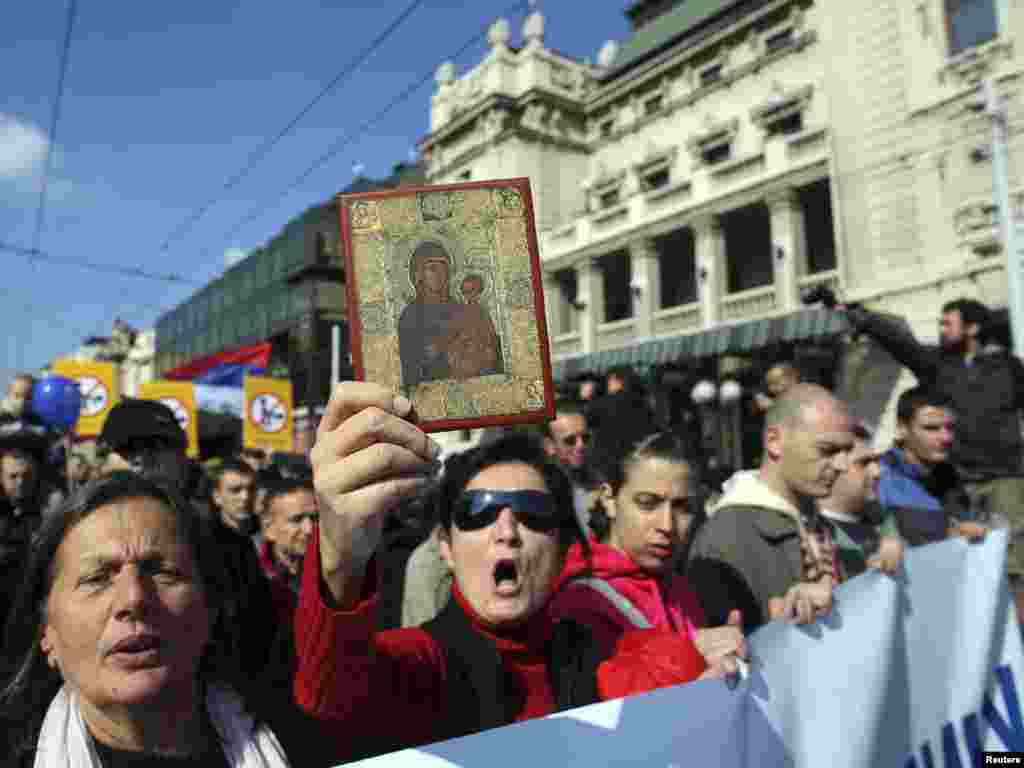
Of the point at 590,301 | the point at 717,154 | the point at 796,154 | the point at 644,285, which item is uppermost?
the point at 717,154

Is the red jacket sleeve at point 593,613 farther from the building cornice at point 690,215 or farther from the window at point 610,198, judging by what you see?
the window at point 610,198

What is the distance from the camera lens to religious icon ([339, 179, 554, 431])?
1313mm

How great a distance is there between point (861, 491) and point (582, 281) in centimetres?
1872

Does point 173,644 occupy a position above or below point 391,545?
above

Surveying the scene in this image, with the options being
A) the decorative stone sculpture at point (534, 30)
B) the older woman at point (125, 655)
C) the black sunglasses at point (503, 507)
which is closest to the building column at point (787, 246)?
the decorative stone sculpture at point (534, 30)

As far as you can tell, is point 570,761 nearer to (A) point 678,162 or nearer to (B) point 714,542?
(B) point 714,542

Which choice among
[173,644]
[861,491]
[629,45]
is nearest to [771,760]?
[173,644]

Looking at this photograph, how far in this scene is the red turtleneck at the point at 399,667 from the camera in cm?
127

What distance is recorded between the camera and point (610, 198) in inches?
941

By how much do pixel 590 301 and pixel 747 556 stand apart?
62.4 ft

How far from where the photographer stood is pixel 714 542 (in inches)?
107

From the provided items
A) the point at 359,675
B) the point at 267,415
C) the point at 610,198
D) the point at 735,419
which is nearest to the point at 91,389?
the point at 267,415

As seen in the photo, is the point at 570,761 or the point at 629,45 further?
the point at 629,45

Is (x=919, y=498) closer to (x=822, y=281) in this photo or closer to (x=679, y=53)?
(x=822, y=281)
